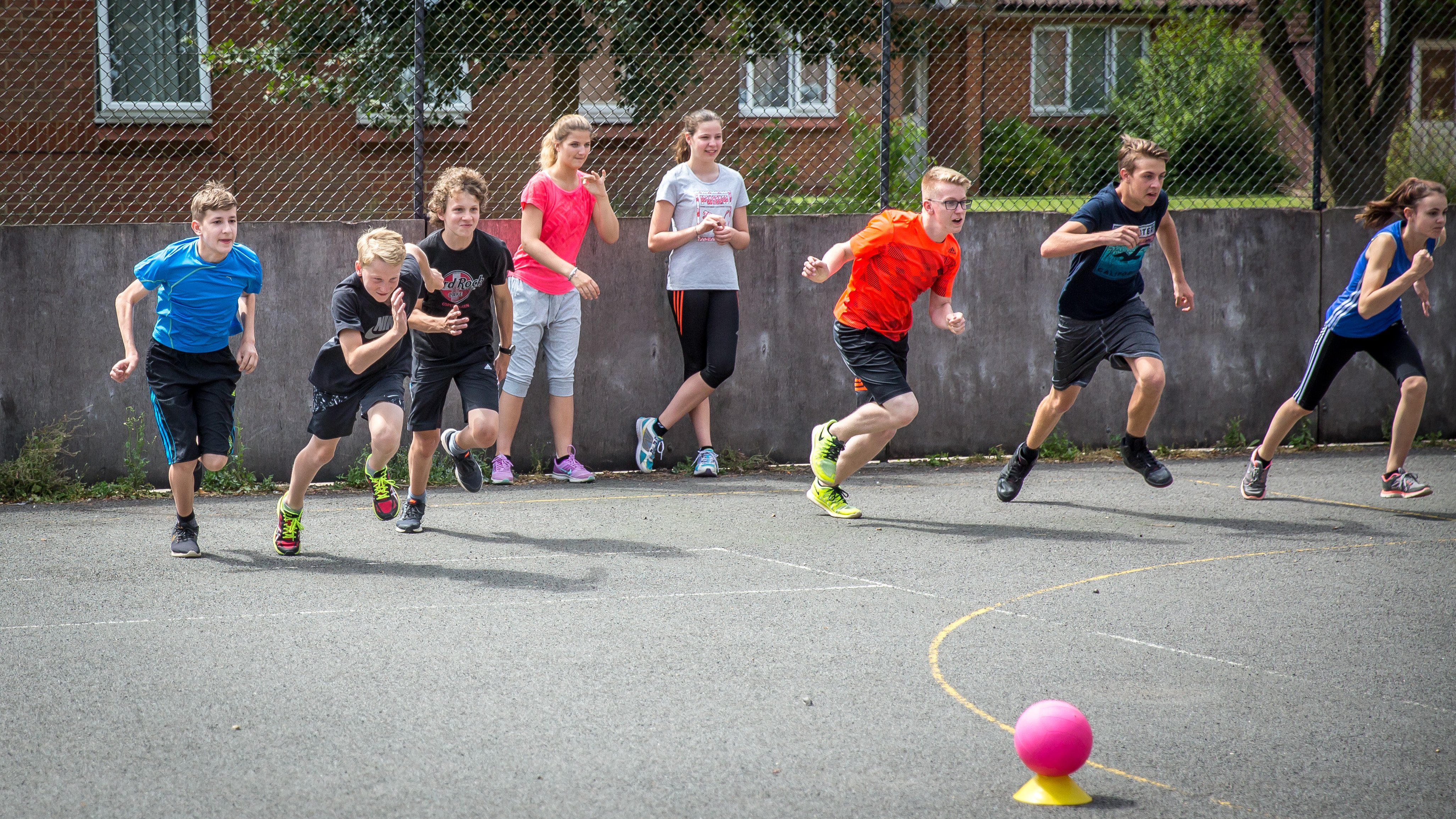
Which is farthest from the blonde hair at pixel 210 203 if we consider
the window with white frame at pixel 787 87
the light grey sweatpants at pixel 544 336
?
the window with white frame at pixel 787 87

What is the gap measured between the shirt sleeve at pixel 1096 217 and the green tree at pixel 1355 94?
3.57 m

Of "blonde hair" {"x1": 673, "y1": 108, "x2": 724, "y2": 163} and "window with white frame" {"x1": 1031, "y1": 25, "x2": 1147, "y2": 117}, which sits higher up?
"window with white frame" {"x1": 1031, "y1": 25, "x2": 1147, "y2": 117}

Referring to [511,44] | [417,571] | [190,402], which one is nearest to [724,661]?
[417,571]

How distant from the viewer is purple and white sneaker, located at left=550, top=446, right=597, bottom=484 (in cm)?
827

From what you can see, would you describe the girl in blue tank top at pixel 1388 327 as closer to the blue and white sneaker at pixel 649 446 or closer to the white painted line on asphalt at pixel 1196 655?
the white painted line on asphalt at pixel 1196 655

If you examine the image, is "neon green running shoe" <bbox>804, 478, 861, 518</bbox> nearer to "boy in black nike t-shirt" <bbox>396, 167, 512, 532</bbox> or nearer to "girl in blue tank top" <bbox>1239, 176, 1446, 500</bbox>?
"boy in black nike t-shirt" <bbox>396, 167, 512, 532</bbox>

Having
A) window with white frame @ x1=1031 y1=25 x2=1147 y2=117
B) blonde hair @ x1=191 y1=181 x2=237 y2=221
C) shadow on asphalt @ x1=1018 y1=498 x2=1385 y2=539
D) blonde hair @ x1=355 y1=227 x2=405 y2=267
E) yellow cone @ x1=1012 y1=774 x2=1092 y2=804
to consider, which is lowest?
yellow cone @ x1=1012 y1=774 x2=1092 y2=804

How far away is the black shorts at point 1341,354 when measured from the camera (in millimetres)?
7191

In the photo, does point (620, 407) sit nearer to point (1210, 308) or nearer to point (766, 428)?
point (766, 428)

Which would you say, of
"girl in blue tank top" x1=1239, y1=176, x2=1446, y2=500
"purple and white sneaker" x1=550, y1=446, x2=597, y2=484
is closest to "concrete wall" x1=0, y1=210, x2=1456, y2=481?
"purple and white sneaker" x1=550, y1=446, x2=597, y2=484

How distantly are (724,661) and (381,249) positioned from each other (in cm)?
274

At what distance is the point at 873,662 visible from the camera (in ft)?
14.2

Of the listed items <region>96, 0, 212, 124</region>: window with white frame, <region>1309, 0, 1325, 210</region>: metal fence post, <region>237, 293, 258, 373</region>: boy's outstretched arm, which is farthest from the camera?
<region>1309, 0, 1325, 210</region>: metal fence post

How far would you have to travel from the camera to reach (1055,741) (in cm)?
317
